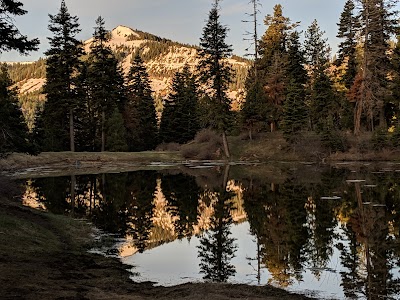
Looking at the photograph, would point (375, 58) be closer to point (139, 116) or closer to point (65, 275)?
point (139, 116)

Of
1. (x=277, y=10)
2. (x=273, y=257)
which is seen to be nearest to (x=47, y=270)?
(x=273, y=257)

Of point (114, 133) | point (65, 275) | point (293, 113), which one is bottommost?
point (65, 275)

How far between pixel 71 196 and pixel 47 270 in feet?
58.8

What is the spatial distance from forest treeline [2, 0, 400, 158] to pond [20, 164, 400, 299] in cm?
1757

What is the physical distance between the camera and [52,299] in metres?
7.71

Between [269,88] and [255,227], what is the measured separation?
40725mm

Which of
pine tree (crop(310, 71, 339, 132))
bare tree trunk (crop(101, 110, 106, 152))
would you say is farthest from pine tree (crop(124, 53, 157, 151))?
pine tree (crop(310, 71, 339, 132))

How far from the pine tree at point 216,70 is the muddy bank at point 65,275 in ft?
123

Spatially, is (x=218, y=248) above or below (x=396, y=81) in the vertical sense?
below

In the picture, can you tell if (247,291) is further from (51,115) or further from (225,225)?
(51,115)

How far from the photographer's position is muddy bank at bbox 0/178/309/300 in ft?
27.7

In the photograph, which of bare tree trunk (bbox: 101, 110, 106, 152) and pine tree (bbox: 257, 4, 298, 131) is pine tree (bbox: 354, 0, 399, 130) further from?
bare tree trunk (bbox: 101, 110, 106, 152)

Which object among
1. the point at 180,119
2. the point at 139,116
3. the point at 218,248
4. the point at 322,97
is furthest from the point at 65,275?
the point at 180,119

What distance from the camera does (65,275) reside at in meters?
9.92
